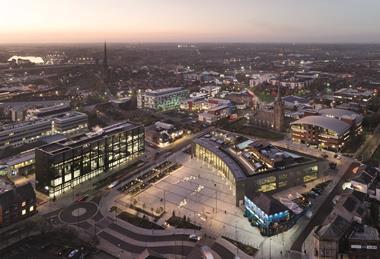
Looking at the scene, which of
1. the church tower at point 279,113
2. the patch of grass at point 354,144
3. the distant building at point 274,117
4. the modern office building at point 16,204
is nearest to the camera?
the modern office building at point 16,204

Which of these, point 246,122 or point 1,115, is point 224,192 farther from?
point 1,115

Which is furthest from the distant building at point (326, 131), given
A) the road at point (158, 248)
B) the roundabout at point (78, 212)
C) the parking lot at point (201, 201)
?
the roundabout at point (78, 212)

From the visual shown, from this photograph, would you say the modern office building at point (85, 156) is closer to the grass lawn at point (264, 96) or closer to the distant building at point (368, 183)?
the distant building at point (368, 183)

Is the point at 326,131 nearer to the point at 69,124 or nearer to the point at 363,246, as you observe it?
the point at 363,246

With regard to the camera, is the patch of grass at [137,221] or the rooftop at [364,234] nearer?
the rooftop at [364,234]

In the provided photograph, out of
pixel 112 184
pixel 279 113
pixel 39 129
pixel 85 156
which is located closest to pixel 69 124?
pixel 39 129

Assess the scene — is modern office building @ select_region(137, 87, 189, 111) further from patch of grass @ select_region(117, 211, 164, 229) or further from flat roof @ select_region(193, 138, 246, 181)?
patch of grass @ select_region(117, 211, 164, 229)

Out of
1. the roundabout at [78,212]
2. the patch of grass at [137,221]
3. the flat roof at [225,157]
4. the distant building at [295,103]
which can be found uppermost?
the distant building at [295,103]

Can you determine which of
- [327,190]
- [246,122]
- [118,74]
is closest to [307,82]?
[246,122]
